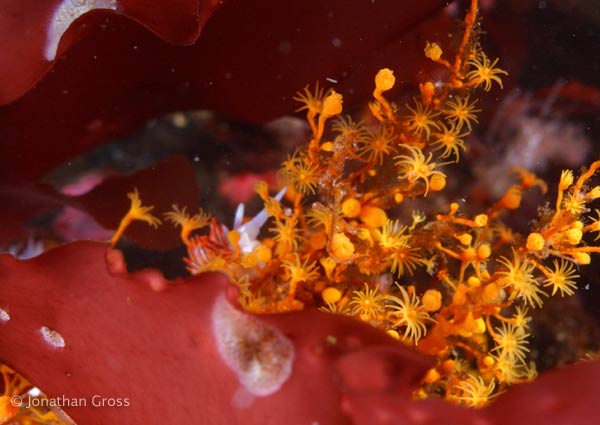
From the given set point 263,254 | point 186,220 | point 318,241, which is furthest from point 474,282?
point 186,220

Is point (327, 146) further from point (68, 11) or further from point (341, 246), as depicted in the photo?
point (68, 11)

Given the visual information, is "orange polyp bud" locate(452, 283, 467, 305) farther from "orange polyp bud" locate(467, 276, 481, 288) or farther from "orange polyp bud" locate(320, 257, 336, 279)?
"orange polyp bud" locate(320, 257, 336, 279)

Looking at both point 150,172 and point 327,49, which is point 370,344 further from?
point 150,172

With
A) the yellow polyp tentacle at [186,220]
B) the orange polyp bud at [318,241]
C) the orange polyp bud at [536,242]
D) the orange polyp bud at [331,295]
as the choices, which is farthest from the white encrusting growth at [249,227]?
the orange polyp bud at [536,242]

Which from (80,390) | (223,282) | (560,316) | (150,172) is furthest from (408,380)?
(150,172)

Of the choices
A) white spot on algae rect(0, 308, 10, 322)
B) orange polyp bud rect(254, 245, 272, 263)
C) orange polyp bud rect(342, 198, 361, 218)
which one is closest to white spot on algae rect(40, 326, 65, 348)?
white spot on algae rect(0, 308, 10, 322)

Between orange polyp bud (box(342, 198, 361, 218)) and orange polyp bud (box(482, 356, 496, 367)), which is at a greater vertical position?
orange polyp bud (box(342, 198, 361, 218))
